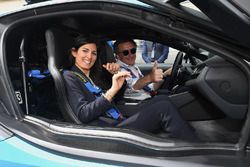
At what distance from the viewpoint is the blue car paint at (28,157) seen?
5.50ft

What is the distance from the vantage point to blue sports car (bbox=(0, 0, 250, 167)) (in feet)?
5.42

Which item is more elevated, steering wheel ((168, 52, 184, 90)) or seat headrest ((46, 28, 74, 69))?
seat headrest ((46, 28, 74, 69))

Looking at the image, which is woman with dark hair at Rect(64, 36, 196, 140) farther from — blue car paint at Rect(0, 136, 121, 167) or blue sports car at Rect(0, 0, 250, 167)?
blue car paint at Rect(0, 136, 121, 167)

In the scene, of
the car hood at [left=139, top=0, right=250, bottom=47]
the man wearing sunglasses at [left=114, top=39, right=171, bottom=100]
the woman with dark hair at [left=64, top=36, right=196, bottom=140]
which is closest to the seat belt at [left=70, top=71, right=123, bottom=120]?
the woman with dark hair at [left=64, top=36, right=196, bottom=140]

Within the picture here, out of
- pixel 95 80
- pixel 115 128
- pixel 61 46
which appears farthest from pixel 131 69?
pixel 115 128

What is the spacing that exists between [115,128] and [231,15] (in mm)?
754

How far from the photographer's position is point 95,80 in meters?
3.11

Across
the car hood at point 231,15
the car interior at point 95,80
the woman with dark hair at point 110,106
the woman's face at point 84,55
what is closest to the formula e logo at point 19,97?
the car interior at point 95,80

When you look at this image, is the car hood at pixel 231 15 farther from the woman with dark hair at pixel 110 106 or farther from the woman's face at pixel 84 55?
the woman's face at pixel 84 55

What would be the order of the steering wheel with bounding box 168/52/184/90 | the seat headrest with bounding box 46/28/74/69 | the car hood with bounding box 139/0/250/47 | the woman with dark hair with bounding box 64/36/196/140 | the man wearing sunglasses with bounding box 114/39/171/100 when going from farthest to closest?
the steering wheel with bounding box 168/52/184/90, the man wearing sunglasses with bounding box 114/39/171/100, the seat headrest with bounding box 46/28/74/69, the woman with dark hair with bounding box 64/36/196/140, the car hood with bounding box 139/0/250/47

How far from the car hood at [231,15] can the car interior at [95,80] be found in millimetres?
157

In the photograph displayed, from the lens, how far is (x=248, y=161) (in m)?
1.58

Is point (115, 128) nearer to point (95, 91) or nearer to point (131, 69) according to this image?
point (95, 91)

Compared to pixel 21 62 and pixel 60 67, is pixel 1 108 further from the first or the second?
pixel 60 67
